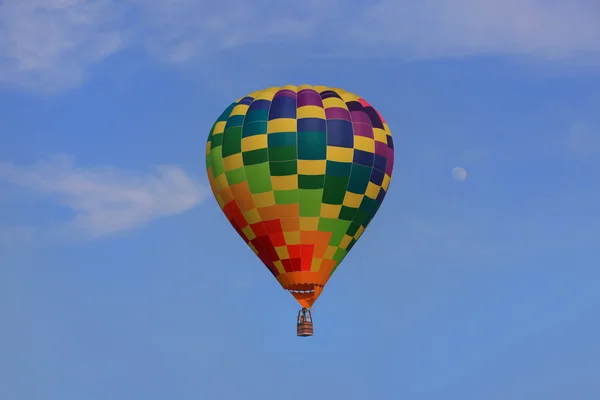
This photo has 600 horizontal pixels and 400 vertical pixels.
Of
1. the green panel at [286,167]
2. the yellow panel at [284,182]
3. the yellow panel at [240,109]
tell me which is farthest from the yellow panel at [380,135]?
the yellow panel at [240,109]

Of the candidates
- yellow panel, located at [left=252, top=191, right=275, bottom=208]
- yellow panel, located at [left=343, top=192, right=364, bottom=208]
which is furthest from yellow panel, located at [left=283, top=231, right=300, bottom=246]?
yellow panel, located at [left=343, top=192, right=364, bottom=208]

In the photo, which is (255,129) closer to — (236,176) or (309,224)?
(236,176)

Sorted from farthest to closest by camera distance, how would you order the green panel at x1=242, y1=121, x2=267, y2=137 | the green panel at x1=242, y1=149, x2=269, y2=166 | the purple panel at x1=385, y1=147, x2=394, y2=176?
the purple panel at x1=385, y1=147, x2=394, y2=176
the green panel at x1=242, y1=121, x2=267, y2=137
the green panel at x1=242, y1=149, x2=269, y2=166

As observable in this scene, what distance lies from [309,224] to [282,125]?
3427 mm

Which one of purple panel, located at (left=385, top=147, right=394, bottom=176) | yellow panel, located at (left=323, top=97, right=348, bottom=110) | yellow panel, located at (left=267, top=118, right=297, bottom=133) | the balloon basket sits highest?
yellow panel, located at (left=323, top=97, right=348, bottom=110)

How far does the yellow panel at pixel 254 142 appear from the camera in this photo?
5041 cm

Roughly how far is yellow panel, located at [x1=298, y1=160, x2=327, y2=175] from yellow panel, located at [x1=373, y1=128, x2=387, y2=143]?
92.2 inches

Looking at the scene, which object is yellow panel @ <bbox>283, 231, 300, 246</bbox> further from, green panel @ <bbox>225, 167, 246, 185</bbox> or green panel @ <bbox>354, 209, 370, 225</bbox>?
green panel @ <bbox>225, 167, 246, 185</bbox>

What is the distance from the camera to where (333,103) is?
51.3m

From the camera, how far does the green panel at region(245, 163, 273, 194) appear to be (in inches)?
1987

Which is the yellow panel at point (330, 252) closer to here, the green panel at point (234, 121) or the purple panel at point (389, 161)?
the purple panel at point (389, 161)

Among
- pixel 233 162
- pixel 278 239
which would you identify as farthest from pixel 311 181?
pixel 233 162

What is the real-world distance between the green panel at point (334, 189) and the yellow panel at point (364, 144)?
4.05 ft

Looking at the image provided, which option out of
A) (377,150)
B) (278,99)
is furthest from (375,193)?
(278,99)
